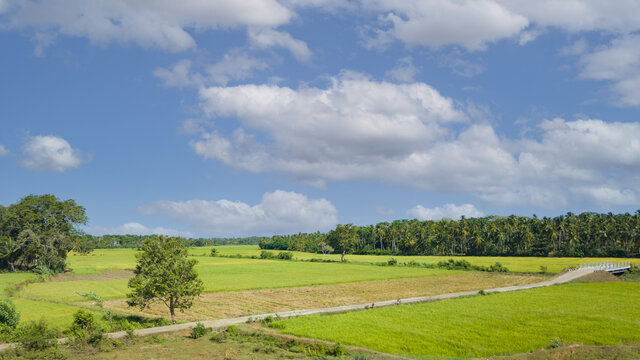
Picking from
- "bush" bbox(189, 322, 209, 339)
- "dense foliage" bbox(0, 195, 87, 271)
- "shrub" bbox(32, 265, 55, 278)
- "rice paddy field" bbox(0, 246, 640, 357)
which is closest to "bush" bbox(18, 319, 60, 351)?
"rice paddy field" bbox(0, 246, 640, 357)

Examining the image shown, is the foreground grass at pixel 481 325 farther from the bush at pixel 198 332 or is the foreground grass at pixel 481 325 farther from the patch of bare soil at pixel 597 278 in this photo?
the patch of bare soil at pixel 597 278

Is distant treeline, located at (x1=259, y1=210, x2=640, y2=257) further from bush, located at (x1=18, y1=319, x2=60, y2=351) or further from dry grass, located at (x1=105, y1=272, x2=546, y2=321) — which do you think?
bush, located at (x1=18, y1=319, x2=60, y2=351)

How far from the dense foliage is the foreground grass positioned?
75439mm

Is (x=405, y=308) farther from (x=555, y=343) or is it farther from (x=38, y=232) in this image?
(x=38, y=232)

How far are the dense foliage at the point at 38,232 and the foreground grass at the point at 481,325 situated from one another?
248 feet

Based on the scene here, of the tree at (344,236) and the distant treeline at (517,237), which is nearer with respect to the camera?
the distant treeline at (517,237)

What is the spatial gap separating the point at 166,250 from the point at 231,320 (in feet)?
29.1

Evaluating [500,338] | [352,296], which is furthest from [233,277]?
[500,338]

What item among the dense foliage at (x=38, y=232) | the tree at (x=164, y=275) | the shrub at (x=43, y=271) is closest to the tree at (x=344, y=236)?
the dense foliage at (x=38, y=232)

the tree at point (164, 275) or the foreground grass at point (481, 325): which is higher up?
the tree at point (164, 275)

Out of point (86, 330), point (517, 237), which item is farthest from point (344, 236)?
point (86, 330)

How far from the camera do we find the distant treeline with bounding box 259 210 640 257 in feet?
474

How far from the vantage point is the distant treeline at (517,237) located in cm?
14450

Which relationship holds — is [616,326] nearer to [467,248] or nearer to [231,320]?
[231,320]
